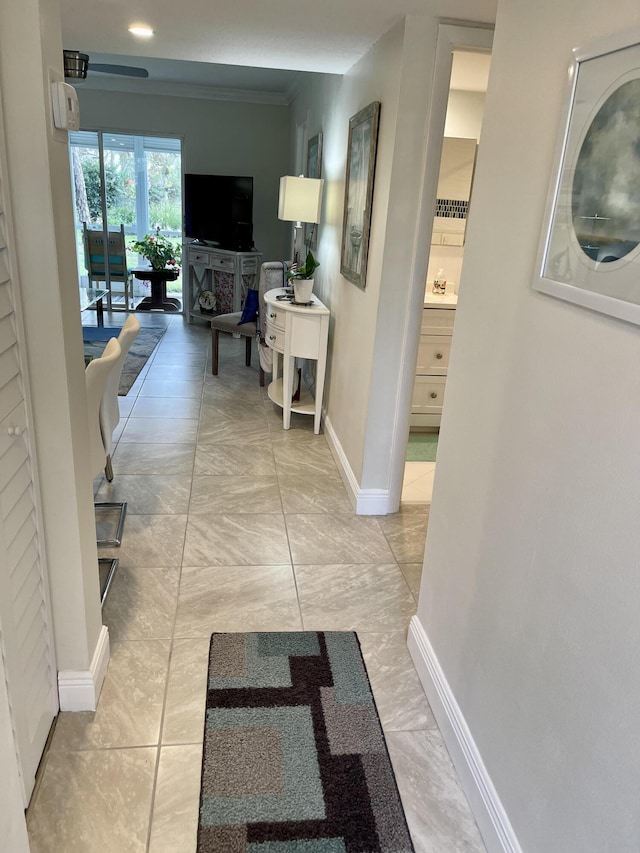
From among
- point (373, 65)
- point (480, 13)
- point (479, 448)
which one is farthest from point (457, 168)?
point (479, 448)

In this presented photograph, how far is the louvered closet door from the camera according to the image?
1.37 metres

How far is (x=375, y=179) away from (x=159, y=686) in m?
2.34

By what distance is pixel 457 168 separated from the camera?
169 inches

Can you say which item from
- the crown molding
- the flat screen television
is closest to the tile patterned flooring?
the flat screen television

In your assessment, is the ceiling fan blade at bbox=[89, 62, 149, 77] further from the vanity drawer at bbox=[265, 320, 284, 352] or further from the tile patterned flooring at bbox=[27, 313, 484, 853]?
the tile patterned flooring at bbox=[27, 313, 484, 853]

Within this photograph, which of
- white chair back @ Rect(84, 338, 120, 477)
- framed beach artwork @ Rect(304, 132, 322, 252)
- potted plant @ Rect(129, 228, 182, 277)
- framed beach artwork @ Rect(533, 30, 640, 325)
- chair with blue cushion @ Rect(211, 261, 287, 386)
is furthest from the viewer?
potted plant @ Rect(129, 228, 182, 277)

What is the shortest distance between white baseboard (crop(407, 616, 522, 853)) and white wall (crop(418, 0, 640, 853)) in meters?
0.04

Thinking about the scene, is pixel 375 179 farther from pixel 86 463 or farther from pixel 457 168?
pixel 86 463

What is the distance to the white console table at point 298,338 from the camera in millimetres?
3967

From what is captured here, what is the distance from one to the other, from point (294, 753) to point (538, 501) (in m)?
1.02

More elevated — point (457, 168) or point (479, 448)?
point (457, 168)

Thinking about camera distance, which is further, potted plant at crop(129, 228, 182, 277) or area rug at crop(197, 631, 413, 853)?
potted plant at crop(129, 228, 182, 277)

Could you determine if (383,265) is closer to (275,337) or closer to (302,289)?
(302,289)

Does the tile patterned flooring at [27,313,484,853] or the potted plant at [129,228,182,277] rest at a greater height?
the potted plant at [129,228,182,277]
